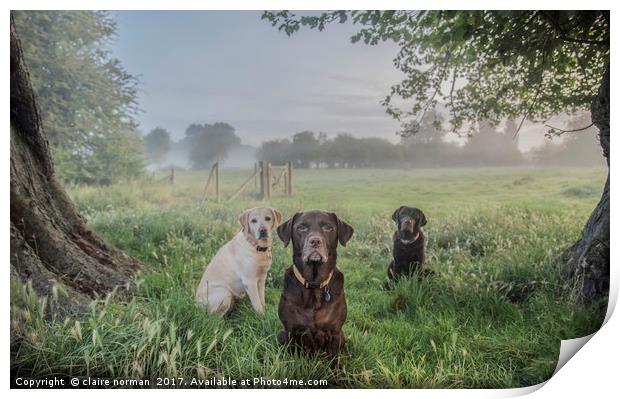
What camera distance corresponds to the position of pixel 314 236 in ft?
7.93

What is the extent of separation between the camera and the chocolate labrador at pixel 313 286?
2.44 meters

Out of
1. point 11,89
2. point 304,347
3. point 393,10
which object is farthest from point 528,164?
point 11,89

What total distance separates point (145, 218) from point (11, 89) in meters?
0.97

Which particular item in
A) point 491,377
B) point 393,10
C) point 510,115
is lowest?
point 491,377

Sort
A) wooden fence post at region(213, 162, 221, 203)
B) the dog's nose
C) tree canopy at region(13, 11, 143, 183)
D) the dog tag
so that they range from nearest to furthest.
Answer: the dog's nose → the dog tag → tree canopy at region(13, 11, 143, 183) → wooden fence post at region(213, 162, 221, 203)

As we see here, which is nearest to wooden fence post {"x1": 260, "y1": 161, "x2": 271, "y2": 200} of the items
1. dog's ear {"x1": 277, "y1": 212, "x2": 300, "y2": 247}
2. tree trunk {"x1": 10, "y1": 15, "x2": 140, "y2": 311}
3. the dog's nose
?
dog's ear {"x1": 277, "y1": 212, "x2": 300, "y2": 247}

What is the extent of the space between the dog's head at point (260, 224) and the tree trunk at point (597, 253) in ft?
5.45

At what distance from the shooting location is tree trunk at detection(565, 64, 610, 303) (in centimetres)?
275

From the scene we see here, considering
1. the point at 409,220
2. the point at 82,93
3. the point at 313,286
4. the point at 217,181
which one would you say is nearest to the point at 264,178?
the point at 217,181

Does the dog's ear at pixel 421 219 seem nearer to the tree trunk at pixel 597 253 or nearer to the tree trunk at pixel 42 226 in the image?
the tree trunk at pixel 597 253

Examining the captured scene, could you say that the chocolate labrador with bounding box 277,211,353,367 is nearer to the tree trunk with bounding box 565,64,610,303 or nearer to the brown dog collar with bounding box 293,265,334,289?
the brown dog collar with bounding box 293,265,334,289

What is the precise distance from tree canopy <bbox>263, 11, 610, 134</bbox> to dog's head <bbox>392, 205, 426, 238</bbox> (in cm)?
47

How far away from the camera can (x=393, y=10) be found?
2.72 m

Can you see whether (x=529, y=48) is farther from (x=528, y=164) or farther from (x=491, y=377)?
(x=491, y=377)
